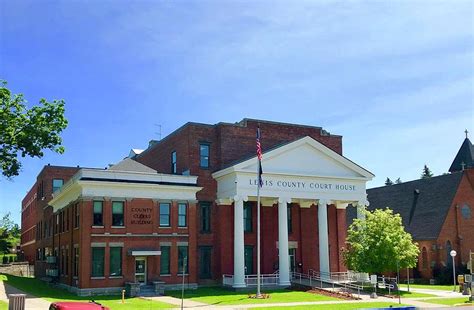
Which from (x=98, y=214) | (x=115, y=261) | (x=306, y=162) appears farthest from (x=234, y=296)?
(x=306, y=162)

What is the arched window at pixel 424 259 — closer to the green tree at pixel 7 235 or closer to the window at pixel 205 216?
the window at pixel 205 216

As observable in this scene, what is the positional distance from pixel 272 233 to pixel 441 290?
15.2m

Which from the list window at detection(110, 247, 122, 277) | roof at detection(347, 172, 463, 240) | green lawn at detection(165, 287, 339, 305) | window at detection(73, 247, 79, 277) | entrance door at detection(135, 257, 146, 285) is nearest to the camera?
green lawn at detection(165, 287, 339, 305)

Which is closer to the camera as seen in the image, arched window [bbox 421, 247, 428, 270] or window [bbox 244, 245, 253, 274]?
window [bbox 244, 245, 253, 274]

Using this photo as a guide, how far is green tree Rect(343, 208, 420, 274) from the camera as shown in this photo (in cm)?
4359

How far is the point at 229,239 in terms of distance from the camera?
48500 millimetres

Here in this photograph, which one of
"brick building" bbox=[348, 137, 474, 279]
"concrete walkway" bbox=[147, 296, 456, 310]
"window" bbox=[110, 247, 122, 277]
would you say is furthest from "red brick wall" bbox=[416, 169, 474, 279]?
"window" bbox=[110, 247, 122, 277]

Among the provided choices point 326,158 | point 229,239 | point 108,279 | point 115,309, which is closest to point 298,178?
point 326,158

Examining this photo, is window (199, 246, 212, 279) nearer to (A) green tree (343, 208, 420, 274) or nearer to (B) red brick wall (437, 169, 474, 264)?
(A) green tree (343, 208, 420, 274)

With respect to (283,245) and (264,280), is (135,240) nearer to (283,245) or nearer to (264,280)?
(264,280)

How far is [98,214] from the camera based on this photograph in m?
41.9

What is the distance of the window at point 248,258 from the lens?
49294 mm

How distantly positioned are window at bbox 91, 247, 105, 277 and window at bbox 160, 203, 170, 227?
17.2ft

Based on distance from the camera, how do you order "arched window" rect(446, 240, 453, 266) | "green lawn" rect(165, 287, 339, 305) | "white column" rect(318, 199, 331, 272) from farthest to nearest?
1. "arched window" rect(446, 240, 453, 266)
2. "white column" rect(318, 199, 331, 272)
3. "green lawn" rect(165, 287, 339, 305)
